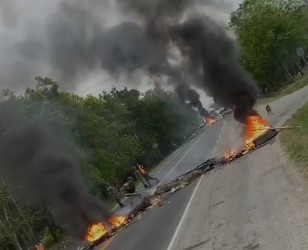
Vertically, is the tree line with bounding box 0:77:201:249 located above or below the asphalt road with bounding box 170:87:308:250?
above

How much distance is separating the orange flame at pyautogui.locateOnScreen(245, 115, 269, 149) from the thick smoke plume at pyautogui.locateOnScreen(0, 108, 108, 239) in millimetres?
7863

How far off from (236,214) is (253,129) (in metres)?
12.5

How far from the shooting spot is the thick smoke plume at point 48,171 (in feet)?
70.7

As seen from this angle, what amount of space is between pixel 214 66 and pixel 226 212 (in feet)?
51.9

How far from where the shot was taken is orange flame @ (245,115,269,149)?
23.2 m

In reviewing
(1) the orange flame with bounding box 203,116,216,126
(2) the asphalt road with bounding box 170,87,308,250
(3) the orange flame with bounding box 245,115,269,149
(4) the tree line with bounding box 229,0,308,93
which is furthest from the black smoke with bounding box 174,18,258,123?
(1) the orange flame with bounding box 203,116,216,126

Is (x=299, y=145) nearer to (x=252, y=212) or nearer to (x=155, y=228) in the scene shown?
(x=155, y=228)

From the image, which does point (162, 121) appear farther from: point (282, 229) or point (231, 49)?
point (282, 229)

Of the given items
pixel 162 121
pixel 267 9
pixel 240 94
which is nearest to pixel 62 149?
pixel 240 94

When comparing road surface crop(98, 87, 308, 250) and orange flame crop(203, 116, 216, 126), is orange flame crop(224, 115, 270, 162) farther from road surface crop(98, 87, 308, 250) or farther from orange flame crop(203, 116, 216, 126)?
orange flame crop(203, 116, 216, 126)

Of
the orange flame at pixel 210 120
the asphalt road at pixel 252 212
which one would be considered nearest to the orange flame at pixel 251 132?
the asphalt road at pixel 252 212

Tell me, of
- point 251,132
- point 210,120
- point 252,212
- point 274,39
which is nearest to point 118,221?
point 251,132

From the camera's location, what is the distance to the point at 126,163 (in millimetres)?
53750

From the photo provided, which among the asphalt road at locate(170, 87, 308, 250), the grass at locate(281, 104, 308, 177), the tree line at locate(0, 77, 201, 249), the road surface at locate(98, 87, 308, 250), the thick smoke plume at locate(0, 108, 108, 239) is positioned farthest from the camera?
the tree line at locate(0, 77, 201, 249)
